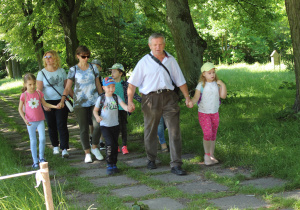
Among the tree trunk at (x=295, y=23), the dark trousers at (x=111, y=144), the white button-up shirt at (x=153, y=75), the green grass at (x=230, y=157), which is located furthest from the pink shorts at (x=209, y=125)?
the tree trunk at (x=295, y=23)

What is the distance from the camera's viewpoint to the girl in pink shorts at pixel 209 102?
20.2 ft

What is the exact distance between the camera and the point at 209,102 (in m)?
6.18

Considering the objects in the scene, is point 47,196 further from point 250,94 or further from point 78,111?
point 250,94

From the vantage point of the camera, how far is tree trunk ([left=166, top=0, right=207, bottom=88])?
33.6 ft

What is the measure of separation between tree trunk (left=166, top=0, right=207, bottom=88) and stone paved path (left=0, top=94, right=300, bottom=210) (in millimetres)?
4197

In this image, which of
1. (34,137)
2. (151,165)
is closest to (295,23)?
(151,165)

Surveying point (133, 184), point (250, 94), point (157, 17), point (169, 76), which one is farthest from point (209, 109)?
point (157, 17)

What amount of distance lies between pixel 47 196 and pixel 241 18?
13.6 metres

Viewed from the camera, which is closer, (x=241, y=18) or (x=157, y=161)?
(x=157, y=161)

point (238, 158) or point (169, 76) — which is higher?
point (169, 76)

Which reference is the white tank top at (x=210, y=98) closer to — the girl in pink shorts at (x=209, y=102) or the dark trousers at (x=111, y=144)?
the girl in pink shorts at (x=209, y=102)

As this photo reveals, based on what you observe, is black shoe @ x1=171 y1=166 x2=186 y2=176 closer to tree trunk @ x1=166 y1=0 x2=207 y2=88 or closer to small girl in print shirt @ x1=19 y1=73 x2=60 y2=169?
small girl in print shirt @ x1=19 y1=73 x2=60 y2=169

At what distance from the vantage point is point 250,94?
11805 mm

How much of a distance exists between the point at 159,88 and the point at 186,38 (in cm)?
487
